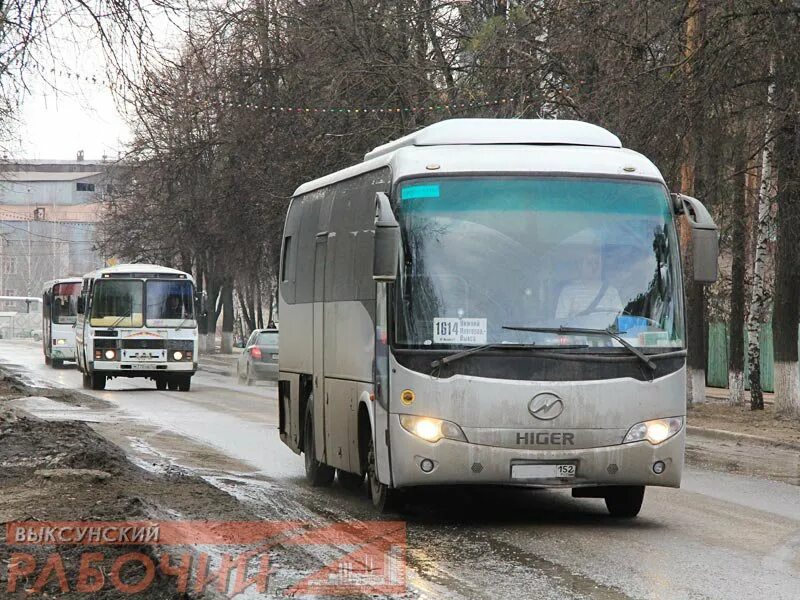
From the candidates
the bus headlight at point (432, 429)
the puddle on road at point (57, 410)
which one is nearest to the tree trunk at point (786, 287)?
the puddle on road at point (57, 410)

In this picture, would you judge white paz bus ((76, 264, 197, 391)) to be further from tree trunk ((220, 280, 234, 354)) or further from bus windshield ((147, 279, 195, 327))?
tree trunk ((220, 280, 234, 354))

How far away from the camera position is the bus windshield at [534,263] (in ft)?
35.1

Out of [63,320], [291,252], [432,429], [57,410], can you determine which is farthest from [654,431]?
[63,320]

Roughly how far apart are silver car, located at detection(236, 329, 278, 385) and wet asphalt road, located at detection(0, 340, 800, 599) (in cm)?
1894

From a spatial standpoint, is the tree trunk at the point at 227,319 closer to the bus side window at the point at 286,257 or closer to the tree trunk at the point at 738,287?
the tree trunk at the point at 738,287

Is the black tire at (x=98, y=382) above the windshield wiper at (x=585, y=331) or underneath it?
underneath

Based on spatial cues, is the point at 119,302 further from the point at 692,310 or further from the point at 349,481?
the point at 349,481

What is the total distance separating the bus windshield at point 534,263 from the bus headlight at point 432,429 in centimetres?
57

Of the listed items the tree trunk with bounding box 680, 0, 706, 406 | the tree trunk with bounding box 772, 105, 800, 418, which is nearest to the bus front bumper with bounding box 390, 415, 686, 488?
the tree trunk with bounding box 772, 105, 800, 418

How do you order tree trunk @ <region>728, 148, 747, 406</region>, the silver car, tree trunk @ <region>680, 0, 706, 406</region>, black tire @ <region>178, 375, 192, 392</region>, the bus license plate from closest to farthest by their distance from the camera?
1. the bus license plate
2. tree trunk @ <region>680, 0, 706, 406</region>
3. tree trunk @ <region>728, 148, 747, 406</region>
4. black tire @ <region>178, 375, 192, 392</region>
5. the silver car

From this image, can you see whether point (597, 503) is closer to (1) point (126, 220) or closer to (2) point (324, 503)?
(2) point (324, 503)

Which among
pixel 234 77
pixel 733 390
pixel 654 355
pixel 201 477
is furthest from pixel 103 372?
pixel 654 355

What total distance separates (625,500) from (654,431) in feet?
3.08

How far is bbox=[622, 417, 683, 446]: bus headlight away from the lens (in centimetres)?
1061
